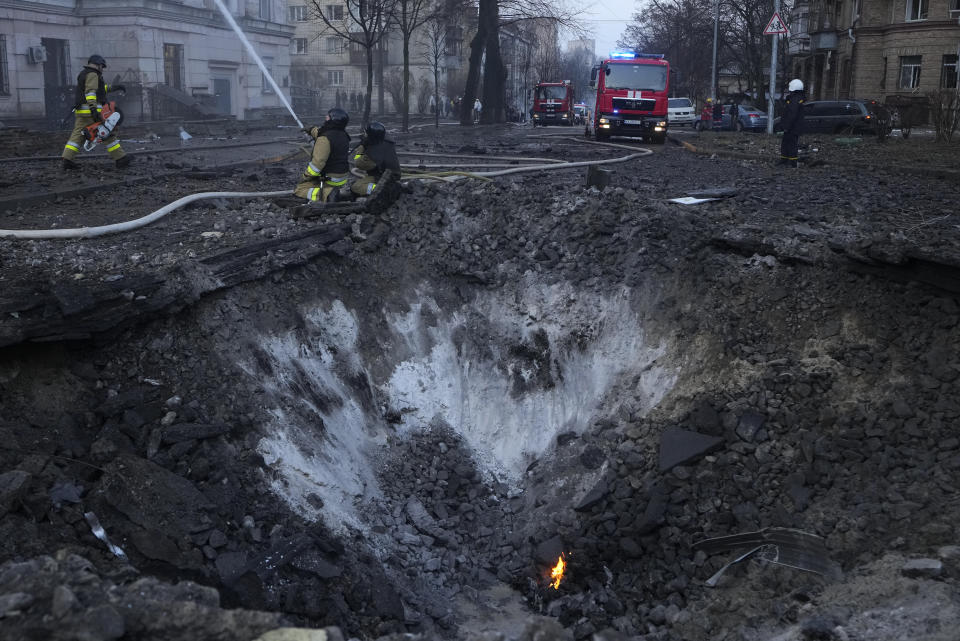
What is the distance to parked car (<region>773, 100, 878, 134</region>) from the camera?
2672cm

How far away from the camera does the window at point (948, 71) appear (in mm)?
35844

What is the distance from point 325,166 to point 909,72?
37267 mm

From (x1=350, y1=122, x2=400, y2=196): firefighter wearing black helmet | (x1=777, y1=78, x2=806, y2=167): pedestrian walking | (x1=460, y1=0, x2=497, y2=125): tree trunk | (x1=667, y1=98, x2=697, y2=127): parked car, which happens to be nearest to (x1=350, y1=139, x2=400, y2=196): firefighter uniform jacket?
(x1=350, y1=122, x2=400, y2=196): firefighter wearing black helmet

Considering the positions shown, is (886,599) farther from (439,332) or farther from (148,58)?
(148,58)

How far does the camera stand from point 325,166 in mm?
9453

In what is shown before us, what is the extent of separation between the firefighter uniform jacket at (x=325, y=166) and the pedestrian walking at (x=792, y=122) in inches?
356

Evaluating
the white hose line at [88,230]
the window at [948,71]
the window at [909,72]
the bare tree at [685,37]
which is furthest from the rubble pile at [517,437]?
the bare tree at [685,37]

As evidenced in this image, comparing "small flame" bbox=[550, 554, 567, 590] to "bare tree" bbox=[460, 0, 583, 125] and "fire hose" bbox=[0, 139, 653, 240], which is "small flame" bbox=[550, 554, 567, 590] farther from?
"bare tree" bbox=[460, 0, 583, 125]

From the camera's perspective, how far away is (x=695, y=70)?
54781 millimetres

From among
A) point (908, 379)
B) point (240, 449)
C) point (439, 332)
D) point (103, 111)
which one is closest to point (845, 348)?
point (908, 379)

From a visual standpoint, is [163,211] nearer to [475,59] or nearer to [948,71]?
[475,59]

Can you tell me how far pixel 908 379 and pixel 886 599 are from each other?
2137 mm

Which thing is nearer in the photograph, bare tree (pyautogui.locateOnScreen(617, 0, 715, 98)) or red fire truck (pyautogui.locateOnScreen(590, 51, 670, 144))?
red fire truck (pyautogui.locateOnScreen(590, 51, 670, 144))

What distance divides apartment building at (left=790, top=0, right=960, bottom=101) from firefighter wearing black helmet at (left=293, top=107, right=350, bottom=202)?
31075 millimetres
